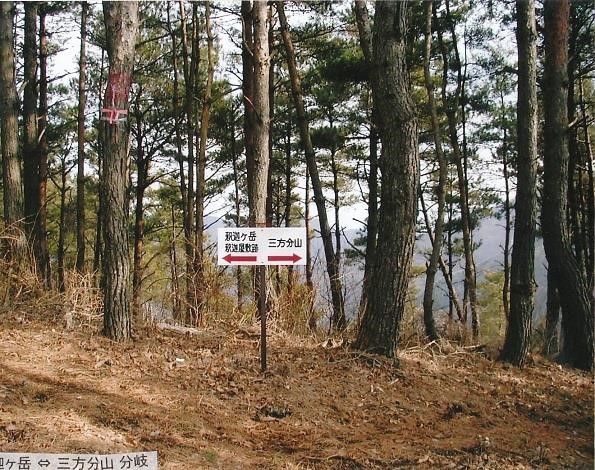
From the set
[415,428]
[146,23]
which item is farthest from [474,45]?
[415,428]

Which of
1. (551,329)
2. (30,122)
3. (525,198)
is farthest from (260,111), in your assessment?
(30,122)

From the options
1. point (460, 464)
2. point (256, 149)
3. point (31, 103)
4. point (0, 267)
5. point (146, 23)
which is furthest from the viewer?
point (146, 23)

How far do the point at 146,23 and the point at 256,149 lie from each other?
7159mm

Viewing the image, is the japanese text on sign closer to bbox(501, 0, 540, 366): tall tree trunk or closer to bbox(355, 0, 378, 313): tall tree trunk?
bbox(355, 0, 378, 313): tall tree trunk

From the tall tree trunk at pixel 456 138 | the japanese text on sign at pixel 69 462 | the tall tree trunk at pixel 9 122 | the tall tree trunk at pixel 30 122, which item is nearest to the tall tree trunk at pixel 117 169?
the japanese text on sign at pixel 69 462

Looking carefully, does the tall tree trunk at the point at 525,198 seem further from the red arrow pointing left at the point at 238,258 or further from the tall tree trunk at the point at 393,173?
the red arrow pointing left at the point at 238,258

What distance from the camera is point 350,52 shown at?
980 centimetres

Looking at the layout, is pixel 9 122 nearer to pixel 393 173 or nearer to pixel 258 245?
pixel 258 245

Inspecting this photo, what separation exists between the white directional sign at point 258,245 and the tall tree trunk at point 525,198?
9.45 feet

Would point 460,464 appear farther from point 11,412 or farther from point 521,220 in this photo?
point 521,220

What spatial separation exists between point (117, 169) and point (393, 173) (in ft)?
7.78

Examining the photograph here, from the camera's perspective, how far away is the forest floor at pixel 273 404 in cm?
320

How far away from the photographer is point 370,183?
11.0 m

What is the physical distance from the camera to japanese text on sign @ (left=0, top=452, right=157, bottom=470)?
8.31 feet
